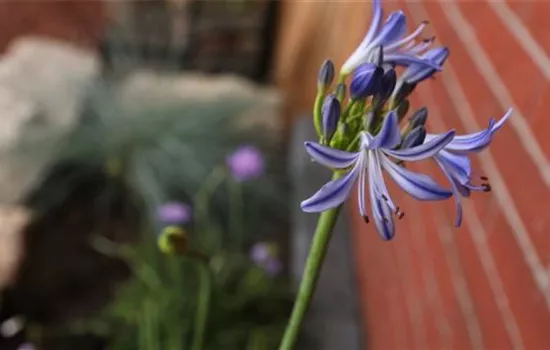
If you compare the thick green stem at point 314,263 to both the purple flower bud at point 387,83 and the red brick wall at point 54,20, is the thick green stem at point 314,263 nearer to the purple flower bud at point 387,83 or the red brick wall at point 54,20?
the purple flower bud at point 387,83

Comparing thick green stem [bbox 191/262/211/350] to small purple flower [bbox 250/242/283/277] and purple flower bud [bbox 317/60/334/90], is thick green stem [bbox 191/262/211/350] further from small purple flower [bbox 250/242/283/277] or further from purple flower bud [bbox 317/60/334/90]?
purple flower bud [bbox 317/60/334/90]

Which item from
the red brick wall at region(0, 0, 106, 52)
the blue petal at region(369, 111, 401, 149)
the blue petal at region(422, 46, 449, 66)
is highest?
the red brick wall at region(0, 0, 106, 52)

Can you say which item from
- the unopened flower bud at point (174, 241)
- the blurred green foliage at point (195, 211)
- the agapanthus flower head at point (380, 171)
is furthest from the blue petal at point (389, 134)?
the blurred green foliage at point (195, 211)

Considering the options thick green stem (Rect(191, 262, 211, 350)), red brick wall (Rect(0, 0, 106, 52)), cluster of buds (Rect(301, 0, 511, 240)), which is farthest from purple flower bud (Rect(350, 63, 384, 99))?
red brick wall (Rect(0, 0, 106, 52))

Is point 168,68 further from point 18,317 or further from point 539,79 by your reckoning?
point 539,79

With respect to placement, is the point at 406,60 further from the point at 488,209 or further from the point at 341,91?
the point at 488,209

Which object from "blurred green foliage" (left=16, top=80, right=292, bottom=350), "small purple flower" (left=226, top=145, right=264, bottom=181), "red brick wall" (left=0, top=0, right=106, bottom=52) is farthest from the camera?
"red brick wall" (left=0, top=0, right=106, bottom=52)
